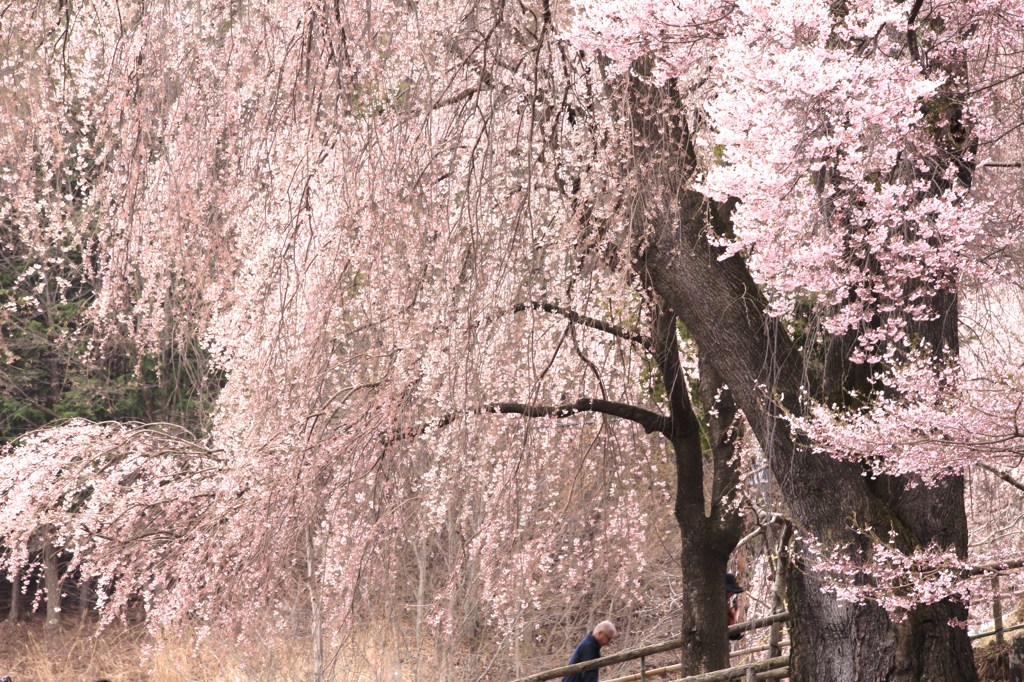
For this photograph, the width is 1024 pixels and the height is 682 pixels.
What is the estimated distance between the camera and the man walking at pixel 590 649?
8.23 meters

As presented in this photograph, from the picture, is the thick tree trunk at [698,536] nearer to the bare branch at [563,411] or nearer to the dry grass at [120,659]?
the bare branch at [563,411]

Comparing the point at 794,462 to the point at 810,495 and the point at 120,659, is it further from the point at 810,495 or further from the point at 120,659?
the point at 120,659

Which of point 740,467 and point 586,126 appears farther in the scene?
point 740,467

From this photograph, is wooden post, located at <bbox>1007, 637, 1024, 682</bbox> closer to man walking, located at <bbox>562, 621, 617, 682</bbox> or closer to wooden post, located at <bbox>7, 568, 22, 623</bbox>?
man walking, located at <bbox>562, 621, 617, 682</bbox>

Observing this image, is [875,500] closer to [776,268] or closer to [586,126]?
[776,268]

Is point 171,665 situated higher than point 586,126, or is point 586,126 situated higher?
point 586,126

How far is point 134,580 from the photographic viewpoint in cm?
838

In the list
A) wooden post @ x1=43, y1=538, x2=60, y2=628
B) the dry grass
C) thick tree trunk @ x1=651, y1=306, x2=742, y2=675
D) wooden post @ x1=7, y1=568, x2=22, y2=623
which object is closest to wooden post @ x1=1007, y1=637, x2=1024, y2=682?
thick tree trunk @ x1=651, y1=306, x2=742, y2=675

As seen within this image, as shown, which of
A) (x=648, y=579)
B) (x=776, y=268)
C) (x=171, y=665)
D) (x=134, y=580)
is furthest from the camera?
(x=171, y=665)

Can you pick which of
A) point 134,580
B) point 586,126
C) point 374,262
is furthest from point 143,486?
point 586,126

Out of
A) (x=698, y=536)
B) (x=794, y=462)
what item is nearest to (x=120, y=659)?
(x=698, y=536)

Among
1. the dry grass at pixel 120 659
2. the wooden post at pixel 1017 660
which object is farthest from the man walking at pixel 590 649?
the dry grass at pixel 120 659

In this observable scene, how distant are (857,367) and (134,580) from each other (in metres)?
5.29

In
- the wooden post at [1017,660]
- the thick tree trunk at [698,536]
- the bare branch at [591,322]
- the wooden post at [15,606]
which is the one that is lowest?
the wooden post at [1017,660]
